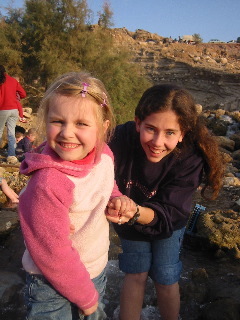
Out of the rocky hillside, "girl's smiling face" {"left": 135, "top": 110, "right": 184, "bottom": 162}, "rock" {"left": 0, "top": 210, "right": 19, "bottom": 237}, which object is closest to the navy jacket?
"girl's smiling face" {"left": 135, "top": 110, "right": 184, "bottom": 162}

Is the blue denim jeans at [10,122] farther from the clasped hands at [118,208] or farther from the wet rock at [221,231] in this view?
the clasped hands at [118,208]

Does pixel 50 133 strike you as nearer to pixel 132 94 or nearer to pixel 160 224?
pixel 160 224

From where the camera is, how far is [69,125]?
1.50 m

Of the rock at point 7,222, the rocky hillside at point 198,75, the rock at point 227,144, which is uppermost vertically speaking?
the rocky hillside at point 198,75

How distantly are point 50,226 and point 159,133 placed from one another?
33.4 inches

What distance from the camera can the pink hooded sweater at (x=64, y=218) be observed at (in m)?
1.40

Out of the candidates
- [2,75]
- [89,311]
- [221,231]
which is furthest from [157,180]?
[2,75]

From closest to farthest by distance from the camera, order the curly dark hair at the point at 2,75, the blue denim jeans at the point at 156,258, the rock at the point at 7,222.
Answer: the blue denim jeans at the point at 156,258, the rock at the point at 7,222, the curly dark hair at the point at 2,75

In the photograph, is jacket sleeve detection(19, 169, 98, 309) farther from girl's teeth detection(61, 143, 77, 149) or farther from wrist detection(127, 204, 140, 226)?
wrist detection(127, 204, 140, 226)

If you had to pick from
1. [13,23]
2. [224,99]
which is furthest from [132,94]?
[224,99]

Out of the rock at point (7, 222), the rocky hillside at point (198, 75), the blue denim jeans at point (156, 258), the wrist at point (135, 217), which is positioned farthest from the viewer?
the rocky hillside at point (198, 75)

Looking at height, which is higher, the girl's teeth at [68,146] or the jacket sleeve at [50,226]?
the girl's teeth at [68,146]

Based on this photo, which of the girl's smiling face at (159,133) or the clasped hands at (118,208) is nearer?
the clasped hands at (118,208)

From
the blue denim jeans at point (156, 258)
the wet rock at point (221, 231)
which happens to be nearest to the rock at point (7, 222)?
the wet rock at point (221, 231)
